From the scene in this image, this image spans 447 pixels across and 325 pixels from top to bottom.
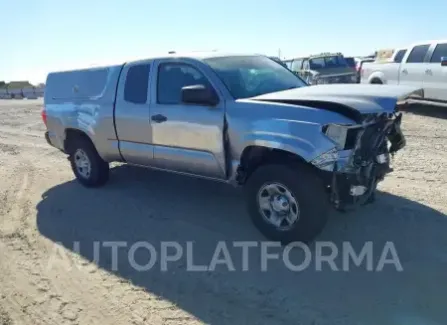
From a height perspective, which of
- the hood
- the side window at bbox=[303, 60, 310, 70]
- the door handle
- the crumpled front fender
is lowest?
the crumpled front fender

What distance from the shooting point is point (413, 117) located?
1075cm

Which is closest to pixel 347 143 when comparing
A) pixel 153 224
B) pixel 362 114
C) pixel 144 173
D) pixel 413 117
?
pixel 362 114

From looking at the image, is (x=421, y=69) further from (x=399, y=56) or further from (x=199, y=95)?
(x=199, y=95)

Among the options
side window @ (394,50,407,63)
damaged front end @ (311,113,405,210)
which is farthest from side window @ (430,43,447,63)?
damaged front end @ (311,113,405,210)

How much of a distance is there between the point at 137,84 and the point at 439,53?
8.95m

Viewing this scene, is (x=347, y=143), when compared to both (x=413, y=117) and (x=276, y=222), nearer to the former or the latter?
(x=276, y=222)

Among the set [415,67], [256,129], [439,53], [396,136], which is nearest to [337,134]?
[256,129]

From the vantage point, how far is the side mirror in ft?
14.0

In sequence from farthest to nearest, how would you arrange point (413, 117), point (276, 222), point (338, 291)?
point (413, 117), point (276, 222), point (338, 291)

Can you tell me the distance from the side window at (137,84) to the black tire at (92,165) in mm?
1229

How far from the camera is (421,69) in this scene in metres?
11.2

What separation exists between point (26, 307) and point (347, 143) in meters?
3.07

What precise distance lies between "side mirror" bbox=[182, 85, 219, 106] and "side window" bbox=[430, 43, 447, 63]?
881cm

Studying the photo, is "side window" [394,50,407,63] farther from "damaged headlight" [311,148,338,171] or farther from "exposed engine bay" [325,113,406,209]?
"damaged headlight" [311,148,338,171]
